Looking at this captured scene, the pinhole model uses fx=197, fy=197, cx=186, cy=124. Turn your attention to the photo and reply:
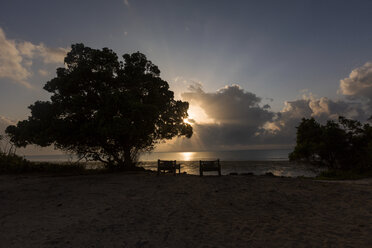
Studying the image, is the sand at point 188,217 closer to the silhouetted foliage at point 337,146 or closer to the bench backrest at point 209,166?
the bench backrest at point 209,166

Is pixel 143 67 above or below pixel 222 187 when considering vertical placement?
above

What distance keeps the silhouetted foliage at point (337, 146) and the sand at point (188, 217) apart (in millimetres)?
13314

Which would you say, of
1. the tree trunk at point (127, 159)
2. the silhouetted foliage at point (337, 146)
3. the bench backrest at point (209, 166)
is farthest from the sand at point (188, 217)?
the silhouetted foliage at point (337, 146)

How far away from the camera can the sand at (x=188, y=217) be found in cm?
470

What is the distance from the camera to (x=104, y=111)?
591 inches

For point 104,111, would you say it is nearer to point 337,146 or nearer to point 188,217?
point 188,217

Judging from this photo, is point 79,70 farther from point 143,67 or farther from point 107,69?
point 143,67

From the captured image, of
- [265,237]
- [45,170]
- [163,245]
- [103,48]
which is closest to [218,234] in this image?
[265,237]

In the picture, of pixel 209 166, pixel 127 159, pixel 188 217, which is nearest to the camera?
pixel 188 217

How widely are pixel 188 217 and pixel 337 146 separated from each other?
71.8 feet

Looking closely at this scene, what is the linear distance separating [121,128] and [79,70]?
6.37m

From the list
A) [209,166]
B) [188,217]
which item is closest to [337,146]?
[209,166]

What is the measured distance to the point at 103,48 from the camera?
1734 centimetres

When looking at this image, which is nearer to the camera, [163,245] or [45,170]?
[163,245]
